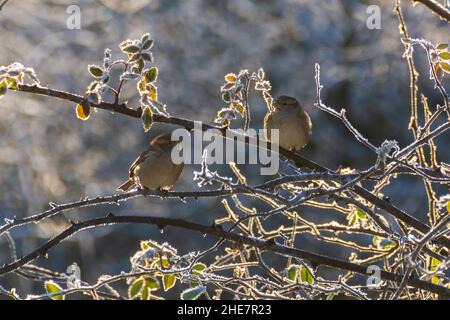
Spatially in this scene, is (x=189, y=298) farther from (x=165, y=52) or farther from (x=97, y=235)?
(x=165, y=52)

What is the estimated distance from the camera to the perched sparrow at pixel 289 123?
5.34m

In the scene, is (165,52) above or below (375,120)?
above

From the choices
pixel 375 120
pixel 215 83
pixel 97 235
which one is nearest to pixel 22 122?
pixel 97 235

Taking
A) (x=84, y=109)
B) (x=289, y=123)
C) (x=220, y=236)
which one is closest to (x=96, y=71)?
(x=84, y=109)

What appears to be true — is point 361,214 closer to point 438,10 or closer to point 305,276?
point 305,276

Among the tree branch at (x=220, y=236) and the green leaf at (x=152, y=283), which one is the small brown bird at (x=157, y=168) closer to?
the green leaf at (x=152, y=283)

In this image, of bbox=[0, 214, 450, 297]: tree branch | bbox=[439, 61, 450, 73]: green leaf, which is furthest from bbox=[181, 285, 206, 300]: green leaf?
bbox=[439, 61, 450, 73]: green leaf

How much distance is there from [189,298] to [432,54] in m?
1.02

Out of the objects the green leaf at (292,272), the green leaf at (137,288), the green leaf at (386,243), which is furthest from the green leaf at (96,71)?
the green leaf at (386,243)

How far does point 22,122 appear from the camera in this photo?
12.1 m

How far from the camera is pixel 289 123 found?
535 cm

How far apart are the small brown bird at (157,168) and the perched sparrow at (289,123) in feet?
2.07
